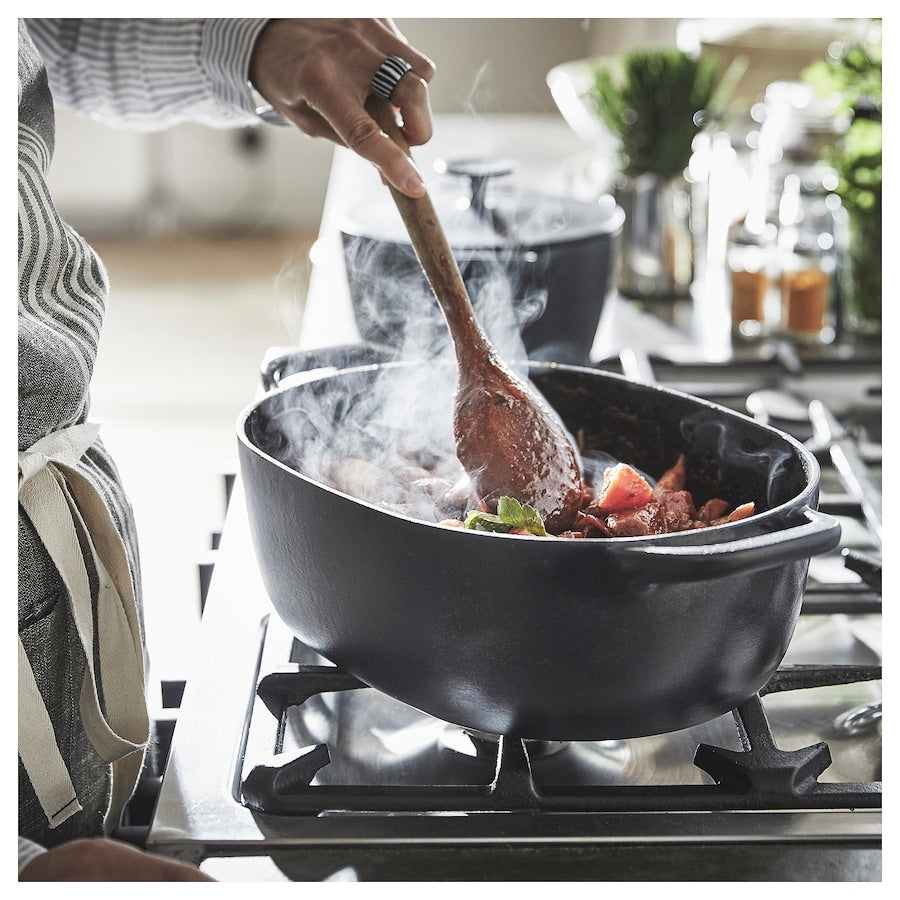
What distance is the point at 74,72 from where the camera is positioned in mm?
1146

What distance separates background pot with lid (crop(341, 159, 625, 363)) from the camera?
1166 millimetres

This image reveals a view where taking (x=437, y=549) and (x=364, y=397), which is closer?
(x=437, y=549)

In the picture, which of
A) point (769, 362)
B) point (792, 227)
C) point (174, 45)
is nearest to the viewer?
point (174, 45)

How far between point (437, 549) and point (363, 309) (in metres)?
0.59

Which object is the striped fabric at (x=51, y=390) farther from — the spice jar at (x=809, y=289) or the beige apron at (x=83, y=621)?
the spice jar at (x=809, y=289)

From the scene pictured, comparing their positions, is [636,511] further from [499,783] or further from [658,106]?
[658,106]

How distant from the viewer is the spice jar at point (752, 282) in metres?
1.56

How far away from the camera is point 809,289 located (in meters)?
1.52

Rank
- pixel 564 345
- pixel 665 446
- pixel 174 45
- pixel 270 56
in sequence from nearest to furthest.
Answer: pixel 665 446 < pixel 270 56 < pixel 174 45 < pixel 564 345

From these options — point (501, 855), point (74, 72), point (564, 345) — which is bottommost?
point (501, 855)

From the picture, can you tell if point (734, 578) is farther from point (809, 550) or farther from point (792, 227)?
point (792, 227)

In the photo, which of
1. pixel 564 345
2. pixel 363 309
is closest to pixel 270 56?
pixel 363 309

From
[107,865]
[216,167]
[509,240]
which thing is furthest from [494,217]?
[216,167]

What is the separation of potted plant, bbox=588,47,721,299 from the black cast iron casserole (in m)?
0.99
